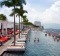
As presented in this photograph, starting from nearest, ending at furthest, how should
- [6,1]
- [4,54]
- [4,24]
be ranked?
[4,54] < [6,1] < [4,24]

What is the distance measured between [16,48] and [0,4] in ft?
37.1

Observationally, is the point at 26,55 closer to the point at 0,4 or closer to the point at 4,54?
the point at 4,54

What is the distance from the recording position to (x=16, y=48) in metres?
42.9

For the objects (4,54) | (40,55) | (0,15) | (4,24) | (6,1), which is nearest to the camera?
(4,54)

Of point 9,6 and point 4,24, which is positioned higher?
point 9,6

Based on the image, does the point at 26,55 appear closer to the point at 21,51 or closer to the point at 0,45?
the point at 21,51

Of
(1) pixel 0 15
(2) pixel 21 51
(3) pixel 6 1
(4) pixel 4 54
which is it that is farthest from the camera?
(1) pixel 0 15

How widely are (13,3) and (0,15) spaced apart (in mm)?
115916

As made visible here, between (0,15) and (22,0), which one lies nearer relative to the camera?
(22,0)

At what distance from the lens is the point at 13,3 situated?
49.3 meters

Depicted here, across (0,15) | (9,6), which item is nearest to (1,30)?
(9,6)

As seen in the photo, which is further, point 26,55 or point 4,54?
point 26,55

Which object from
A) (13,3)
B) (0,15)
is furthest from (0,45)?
(0,15)

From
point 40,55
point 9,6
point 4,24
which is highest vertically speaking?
point 9,6
